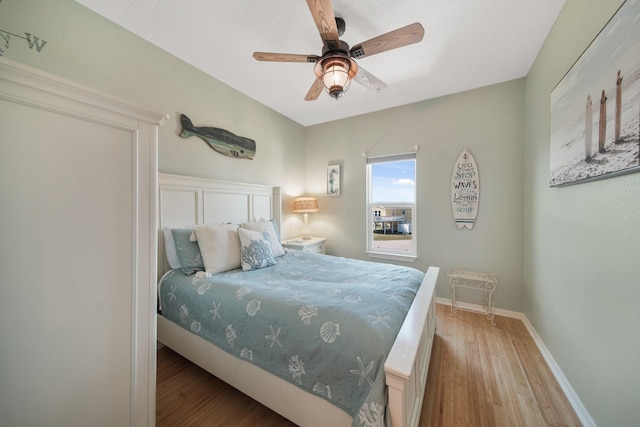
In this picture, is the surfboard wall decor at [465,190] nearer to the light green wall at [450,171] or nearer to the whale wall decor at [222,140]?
the light green wall at [450,171]

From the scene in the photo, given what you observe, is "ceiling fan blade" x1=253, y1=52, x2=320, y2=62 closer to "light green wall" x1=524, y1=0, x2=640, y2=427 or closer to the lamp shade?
"light green wall" x1=524, y1=0, x2=640, y2=427

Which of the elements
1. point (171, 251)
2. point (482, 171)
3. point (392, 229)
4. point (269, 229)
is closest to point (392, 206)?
point (392, 229)

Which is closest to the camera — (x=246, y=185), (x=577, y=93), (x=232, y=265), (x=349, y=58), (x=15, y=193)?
(x=15, y=193)

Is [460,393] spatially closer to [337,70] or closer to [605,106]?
[605,106]

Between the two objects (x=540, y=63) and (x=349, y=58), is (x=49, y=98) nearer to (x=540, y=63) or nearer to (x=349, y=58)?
(x=349, y=58)

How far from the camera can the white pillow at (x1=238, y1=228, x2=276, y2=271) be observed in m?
1.98

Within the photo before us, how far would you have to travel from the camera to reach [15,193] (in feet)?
2.26

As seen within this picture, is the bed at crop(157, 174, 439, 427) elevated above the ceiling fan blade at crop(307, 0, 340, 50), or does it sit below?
below

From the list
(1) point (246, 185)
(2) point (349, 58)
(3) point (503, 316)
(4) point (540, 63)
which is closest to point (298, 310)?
(2) point (349, 58)

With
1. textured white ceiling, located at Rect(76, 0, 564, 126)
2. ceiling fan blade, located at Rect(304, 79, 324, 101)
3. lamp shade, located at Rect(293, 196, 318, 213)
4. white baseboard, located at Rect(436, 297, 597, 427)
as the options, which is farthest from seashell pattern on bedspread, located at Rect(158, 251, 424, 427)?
textured white ceiling, located at Rect(76, 0, 564, 126)

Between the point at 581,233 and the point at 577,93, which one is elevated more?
the point at 577,93

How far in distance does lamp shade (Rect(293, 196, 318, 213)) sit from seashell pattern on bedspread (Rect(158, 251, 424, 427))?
5.43 feet

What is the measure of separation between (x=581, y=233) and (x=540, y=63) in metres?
1.62

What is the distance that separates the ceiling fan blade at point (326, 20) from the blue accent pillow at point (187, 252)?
1.83 m
